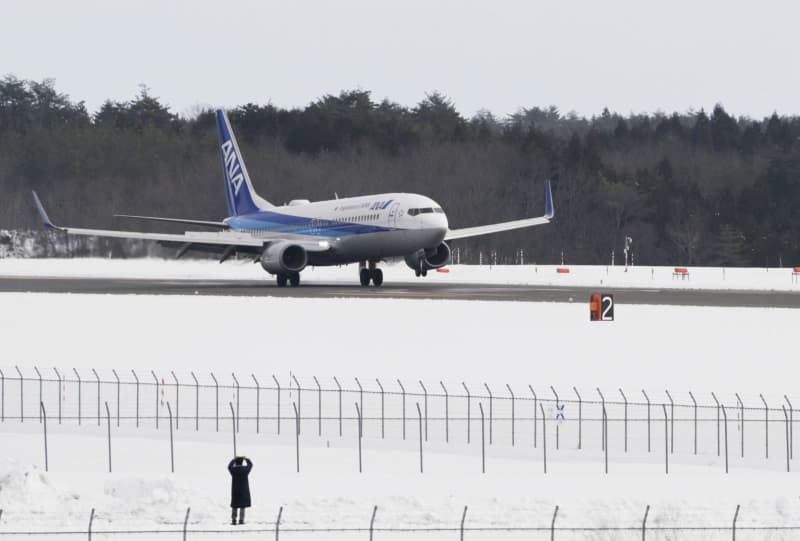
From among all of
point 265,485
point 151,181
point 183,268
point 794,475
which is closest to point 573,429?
point 794,475

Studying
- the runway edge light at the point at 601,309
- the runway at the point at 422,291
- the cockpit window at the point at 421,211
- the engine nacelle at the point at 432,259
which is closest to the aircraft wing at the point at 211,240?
the runway at the point at 422,291

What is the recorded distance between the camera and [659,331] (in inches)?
2318

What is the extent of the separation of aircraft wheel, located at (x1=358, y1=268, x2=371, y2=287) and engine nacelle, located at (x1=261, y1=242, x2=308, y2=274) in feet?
12.3

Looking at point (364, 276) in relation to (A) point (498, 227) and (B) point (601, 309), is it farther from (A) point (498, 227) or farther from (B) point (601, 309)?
(B) point (601, 309)

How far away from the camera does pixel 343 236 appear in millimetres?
85438

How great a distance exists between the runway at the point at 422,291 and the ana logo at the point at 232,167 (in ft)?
25.8

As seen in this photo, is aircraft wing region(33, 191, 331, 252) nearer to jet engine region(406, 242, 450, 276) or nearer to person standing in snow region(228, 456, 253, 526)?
jet engine region(406, 242, 450, 276)

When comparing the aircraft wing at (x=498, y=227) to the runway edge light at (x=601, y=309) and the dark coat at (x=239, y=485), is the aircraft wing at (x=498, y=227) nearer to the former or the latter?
the runway edge light at (x=601, y=309)

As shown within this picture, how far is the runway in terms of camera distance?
73.1 meters

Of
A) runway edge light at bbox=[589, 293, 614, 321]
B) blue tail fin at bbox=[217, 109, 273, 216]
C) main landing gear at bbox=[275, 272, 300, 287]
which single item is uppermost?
blue tail fin at bbox=[217, 109, 273, 216]

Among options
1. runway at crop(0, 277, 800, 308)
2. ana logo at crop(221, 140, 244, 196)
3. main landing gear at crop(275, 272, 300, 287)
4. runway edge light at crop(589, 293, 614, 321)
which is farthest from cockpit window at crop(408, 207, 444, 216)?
ana logo at crop(221, 140, 244, 196)

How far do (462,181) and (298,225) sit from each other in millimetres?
70295

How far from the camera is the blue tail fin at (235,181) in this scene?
3949 inches

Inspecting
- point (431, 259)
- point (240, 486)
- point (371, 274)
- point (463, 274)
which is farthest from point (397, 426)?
point (463, 274)
